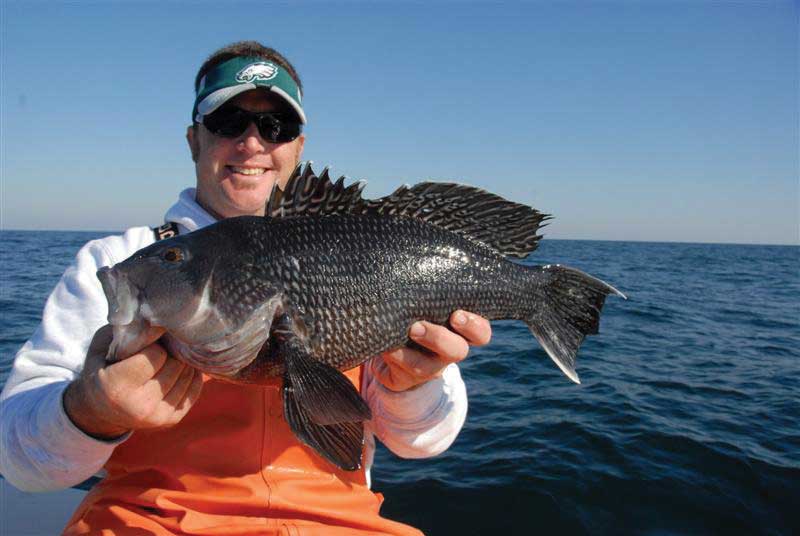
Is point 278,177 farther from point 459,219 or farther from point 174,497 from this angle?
point 174,497

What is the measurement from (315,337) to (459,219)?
47.1 inches

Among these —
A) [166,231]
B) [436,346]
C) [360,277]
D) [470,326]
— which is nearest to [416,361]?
[436,346]

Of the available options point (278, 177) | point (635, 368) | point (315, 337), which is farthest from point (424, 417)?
point (635, 368)

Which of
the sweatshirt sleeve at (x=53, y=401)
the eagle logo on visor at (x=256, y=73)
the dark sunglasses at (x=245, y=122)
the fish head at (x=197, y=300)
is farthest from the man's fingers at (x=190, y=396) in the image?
the eagle logo on visor at (x=256, y=73)

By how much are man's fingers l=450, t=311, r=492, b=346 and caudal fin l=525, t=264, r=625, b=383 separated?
0.43m

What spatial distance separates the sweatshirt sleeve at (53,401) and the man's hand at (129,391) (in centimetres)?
10

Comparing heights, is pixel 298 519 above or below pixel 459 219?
below

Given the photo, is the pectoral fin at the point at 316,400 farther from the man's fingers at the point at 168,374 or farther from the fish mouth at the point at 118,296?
the fish mouth at the point at 118,296

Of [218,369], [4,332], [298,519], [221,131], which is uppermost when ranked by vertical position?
[221,131]

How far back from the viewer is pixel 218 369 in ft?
8.37

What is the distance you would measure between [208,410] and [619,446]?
5.93 metres

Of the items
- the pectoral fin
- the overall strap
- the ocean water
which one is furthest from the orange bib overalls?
the ocean water

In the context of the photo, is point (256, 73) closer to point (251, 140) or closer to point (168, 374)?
point (251, 140)

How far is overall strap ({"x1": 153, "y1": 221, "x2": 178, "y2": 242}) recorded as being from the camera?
3528 millimetres
